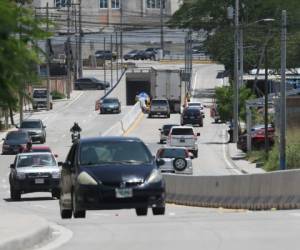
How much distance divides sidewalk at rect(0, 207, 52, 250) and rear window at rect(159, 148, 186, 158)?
28.6 metres

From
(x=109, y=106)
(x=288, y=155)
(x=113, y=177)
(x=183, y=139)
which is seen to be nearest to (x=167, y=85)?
(x=109, y=106)

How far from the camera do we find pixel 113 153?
66.7ft

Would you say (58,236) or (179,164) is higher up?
(58,236)

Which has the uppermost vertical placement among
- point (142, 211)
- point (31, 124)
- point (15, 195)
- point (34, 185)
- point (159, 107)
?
point (142, 211)

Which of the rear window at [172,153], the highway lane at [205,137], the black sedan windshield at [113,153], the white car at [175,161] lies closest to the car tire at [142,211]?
the black sedan windshield at [113,153]

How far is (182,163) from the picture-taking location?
46.4m

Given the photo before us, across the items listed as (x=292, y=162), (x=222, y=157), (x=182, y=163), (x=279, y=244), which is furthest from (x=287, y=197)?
(x=222, y=157)

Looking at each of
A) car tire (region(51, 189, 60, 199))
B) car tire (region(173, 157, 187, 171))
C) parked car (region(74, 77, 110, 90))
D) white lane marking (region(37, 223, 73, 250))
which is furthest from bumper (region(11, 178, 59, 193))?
parked car (region(74, 77, 110, 90))

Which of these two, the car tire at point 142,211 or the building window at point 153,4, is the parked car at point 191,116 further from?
the building window at point 153,4

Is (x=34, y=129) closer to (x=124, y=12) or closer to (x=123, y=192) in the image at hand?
(x=123, y=192)

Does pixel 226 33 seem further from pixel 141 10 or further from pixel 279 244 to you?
pixel 279 244

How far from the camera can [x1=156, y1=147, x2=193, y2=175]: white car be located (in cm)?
4616

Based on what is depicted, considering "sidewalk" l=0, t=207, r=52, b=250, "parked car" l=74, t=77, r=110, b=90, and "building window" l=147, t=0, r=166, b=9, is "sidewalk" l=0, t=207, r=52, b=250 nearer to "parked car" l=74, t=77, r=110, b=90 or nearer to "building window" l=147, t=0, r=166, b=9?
"parked car" l=74, t=77, r=110, b=90

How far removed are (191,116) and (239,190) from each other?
55.0 meters
